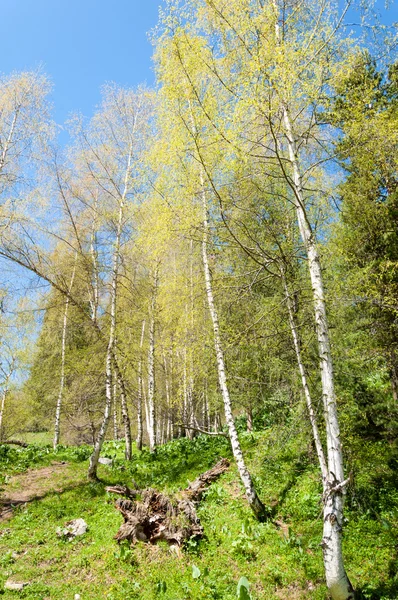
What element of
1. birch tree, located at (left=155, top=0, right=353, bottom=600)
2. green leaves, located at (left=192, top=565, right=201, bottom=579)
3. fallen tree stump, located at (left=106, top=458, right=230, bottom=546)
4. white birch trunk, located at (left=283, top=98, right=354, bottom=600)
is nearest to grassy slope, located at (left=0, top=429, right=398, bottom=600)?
green leaves, located at (left=192, top=565, right=201, bottom=579)

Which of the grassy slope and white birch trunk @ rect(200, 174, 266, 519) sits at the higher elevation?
white birch trunk @ rect(200, 174, 266, 519)

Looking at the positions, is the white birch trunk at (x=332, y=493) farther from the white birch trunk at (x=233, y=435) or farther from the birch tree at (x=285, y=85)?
the white birch trunk at (x=233, y=435)

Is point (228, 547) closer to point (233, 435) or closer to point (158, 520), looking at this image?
point (158, 520)

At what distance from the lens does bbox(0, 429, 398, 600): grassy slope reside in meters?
5.10

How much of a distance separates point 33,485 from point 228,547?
6.02m

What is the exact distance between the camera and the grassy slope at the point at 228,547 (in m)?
5.10

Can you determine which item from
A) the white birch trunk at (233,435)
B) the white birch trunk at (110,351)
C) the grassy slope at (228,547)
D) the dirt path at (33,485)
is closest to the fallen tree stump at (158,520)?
the grassy slope at (228,547)

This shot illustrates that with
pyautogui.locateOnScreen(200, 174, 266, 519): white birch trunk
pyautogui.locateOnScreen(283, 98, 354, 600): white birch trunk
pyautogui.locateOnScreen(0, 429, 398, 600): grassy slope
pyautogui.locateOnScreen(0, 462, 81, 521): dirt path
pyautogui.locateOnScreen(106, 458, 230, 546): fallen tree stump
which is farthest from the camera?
pyautogui.locateOnScreen(0, 462, 81, 521): dirt path

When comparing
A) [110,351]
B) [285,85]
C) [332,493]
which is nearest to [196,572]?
[332,493]

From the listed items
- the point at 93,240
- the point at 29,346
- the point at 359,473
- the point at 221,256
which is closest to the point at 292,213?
the point at 221,256

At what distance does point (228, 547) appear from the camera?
610cm

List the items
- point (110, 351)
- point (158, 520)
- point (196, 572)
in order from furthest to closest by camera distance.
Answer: point (110, 351) → point (158, 520) → point (196, 572)

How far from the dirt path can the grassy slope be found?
0.40m

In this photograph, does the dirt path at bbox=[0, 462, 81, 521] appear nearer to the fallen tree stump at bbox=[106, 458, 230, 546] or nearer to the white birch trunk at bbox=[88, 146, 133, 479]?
the white birch trunk at bbox=[88, 146, 133, 479]
